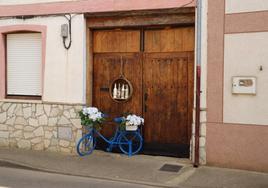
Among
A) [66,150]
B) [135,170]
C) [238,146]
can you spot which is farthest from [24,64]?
[238,146]

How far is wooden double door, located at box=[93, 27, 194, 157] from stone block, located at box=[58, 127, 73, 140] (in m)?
0.82

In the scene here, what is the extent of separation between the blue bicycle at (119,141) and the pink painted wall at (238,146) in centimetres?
164

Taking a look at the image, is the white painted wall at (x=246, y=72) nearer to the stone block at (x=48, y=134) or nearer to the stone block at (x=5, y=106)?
the stone block at (x=48, y=134)

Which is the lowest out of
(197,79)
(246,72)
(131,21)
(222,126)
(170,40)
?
(222,126)

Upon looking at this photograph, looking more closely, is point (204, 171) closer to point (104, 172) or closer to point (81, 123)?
point (104, 172)

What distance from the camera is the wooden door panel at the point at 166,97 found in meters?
7.82

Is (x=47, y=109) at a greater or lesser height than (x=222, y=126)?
greater

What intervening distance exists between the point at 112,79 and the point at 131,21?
4.54 feet

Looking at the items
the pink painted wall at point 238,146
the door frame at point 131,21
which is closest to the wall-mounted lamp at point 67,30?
the door frame at point 131,21

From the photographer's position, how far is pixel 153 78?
317 inches

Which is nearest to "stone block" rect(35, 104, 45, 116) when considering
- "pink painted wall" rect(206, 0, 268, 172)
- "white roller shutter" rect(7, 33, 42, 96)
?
"white roller shutter" rect(7, 33, 42, 96)

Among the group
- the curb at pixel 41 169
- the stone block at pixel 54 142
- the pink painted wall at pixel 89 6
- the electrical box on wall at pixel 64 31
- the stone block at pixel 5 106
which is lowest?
the curb at pixel 41 169

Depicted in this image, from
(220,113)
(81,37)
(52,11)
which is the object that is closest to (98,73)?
(81,37)

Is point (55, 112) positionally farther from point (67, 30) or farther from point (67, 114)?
point (67, 30)
